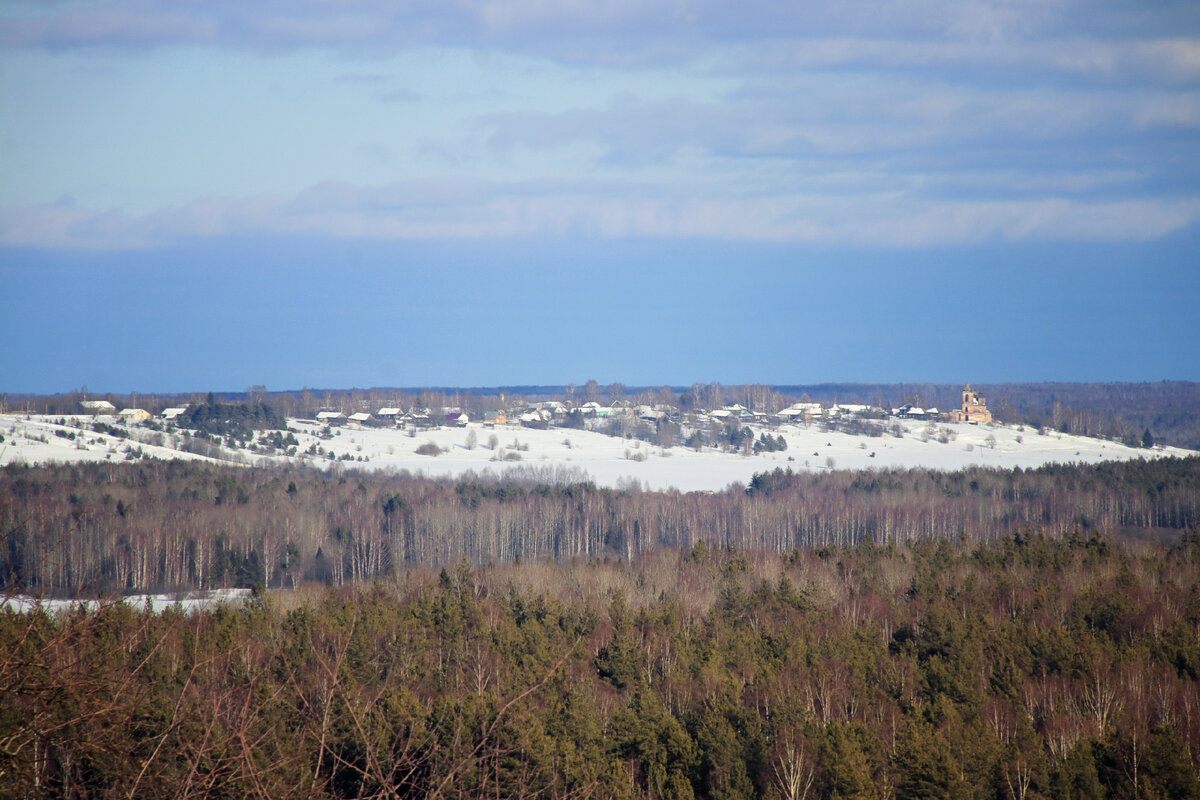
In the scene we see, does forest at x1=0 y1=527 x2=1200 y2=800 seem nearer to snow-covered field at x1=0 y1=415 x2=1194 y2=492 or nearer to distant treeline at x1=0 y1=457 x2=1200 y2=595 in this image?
distant treeline at x1=0 y1=457 x2=1200 y2=595

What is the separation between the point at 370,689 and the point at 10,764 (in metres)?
29.1

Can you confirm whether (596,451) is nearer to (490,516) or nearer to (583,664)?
(490,516)

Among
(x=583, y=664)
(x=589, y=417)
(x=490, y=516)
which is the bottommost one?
(x=490, y=516)

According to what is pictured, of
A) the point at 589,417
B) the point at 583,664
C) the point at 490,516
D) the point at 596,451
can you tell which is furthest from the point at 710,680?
the point at 589,417

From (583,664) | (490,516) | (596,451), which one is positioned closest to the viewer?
(583,664)

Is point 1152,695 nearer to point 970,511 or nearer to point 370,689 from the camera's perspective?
point 370,689

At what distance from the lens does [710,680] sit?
32.4 metres

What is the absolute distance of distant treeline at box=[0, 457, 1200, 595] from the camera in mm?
73750

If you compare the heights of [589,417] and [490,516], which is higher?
[589,417]

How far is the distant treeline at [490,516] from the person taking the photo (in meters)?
73.8

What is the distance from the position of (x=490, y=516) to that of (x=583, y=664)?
176ft

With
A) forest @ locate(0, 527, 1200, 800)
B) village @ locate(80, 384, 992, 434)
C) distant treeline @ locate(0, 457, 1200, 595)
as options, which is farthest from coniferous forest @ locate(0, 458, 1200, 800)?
village @ locate(80, 384, 992, 434)

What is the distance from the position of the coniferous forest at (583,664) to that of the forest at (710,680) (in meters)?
0.11

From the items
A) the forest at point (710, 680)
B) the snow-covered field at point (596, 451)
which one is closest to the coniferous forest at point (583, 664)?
the forest at point (710, 680)
